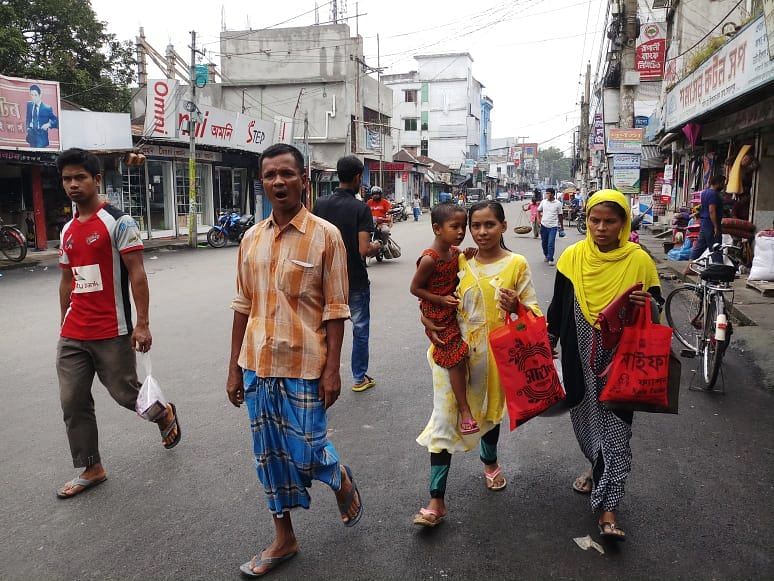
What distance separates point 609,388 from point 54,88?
52.1ft

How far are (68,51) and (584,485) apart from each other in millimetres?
27737

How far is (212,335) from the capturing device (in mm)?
7449

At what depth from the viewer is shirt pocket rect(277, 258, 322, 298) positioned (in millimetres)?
2592

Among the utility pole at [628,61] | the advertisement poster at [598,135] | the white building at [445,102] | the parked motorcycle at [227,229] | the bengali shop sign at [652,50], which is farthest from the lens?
the white building at [445,102]

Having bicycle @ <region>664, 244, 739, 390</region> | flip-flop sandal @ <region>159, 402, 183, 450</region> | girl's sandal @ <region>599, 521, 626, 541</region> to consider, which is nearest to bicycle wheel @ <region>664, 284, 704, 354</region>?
bicycle @ <region>664, 244, 739, 390</region>

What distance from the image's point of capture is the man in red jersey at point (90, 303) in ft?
11.5

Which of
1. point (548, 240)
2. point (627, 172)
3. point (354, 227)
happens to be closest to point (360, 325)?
point (354, 227)

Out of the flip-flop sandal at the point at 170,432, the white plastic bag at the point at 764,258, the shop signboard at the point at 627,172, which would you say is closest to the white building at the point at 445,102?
the shop signboard at the point at 627,172

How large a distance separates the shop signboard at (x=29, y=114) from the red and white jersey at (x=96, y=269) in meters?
12.8

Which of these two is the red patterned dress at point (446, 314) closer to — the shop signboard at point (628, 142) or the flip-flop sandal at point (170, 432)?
the flip-flop sandal at point (170, 432)

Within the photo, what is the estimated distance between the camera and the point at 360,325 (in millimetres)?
5270

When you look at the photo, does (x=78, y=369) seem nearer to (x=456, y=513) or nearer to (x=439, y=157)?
(x=456, y=513)

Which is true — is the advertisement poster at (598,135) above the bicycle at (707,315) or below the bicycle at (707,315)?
above

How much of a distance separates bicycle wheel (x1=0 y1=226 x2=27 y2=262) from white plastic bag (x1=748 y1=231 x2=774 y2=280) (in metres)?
13.9
